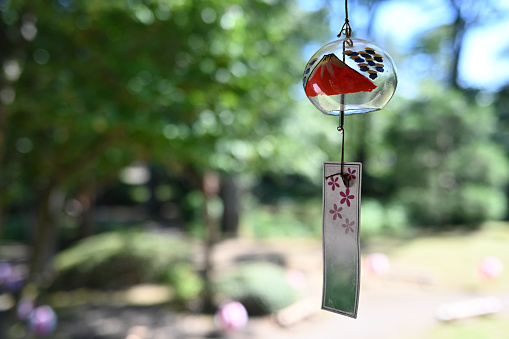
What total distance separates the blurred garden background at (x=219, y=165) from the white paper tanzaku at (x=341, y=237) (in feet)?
8.01

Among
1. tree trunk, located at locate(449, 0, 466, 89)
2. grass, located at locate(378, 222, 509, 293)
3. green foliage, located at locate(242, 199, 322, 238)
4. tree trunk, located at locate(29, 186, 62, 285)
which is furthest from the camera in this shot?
green foliage, located at locate(242, 199, 322, 238)

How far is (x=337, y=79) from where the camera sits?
1287mm

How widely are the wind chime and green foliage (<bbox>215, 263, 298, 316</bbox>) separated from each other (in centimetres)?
570

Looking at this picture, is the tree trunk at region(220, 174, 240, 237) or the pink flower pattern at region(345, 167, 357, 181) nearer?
the pink flower pattern at region(345, 167, 357, 181)

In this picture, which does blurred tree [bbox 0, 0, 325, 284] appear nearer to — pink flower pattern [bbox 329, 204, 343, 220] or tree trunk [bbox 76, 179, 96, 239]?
pink flower pattern [bbox 329, 204, 343, 220]

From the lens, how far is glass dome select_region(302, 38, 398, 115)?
129cm

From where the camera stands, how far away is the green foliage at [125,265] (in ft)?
28.7

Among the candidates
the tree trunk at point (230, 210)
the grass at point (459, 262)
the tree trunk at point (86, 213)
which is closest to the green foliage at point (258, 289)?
the grass at point (459, 262)

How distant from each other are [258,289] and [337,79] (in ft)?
20.1

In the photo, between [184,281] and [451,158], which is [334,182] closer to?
[184,281]

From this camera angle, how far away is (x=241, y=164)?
15.9 ft

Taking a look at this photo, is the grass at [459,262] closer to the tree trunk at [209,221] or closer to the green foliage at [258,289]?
the green foliage at [258,289]

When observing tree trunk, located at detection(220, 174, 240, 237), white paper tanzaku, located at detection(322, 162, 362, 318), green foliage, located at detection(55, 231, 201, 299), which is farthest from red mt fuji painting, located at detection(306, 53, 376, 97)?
tree trunk, located at detection(220, 174, 240, 237)

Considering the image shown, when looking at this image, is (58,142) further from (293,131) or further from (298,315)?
(298,315)
